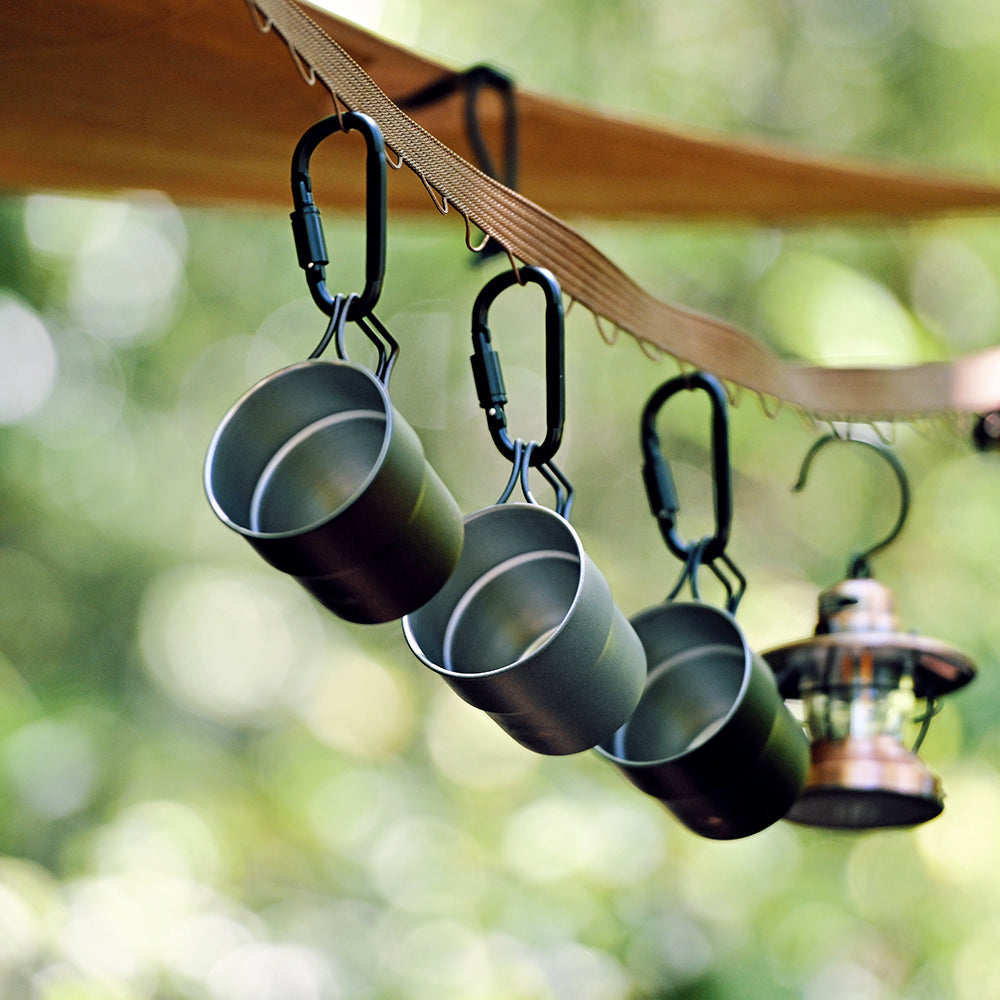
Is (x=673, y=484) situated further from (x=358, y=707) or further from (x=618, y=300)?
(x=358, y=707)

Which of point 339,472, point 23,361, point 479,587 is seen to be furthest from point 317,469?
point 23,361

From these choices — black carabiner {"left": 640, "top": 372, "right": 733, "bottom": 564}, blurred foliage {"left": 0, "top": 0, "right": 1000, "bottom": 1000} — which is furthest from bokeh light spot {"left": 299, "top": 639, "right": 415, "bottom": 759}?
black carabiner {"left": 640, "top": 372, "right": 733, "bottom": 564}

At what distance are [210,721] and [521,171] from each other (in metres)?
2.63

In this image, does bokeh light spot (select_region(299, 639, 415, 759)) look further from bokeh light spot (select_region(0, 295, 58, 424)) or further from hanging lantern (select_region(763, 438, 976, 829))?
hanging lantern (select_region(763, 438, 976, 829))

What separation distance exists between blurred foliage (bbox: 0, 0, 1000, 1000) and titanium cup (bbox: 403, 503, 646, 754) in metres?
1.72

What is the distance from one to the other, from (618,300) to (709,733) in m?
0.28

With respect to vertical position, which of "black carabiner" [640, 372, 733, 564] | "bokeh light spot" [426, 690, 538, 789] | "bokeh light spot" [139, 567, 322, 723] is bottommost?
"black carabiner" [640, 372, 733, 564]

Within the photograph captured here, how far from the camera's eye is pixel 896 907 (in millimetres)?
2594

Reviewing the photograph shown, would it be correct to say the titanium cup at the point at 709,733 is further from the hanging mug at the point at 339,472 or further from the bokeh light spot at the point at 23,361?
the bokeh light spot at the point at 23,361

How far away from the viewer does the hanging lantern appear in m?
0.91

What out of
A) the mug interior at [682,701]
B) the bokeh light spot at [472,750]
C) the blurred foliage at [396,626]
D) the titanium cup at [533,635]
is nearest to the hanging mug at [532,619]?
the titanium cup at [533,635]

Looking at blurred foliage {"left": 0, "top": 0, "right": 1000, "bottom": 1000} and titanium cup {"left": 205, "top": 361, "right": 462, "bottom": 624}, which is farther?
blurred foliage {"left": 0, "top": 0, "right": 1000, "bottom": 1000}

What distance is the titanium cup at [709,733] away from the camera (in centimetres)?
70

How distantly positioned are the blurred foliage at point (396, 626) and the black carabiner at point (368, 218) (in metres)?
1.87
